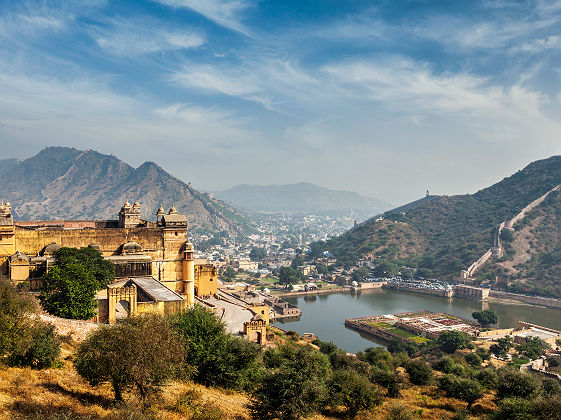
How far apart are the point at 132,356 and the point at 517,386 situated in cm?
1072

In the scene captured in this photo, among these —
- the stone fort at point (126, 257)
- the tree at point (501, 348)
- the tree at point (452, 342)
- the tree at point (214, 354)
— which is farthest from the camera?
the tree at point (452, 342)

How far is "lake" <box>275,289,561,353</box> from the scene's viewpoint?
1768 inches

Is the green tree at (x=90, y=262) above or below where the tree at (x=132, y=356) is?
above

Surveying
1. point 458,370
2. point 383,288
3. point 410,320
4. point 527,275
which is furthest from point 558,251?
point 458,370

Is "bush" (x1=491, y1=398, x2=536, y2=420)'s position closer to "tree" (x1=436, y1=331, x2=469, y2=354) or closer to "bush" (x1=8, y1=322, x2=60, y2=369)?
"bush" (x1=8, y1=322, x2=60, y2=369)

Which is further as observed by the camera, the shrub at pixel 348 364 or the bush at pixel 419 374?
the shrub at pixel 348 364

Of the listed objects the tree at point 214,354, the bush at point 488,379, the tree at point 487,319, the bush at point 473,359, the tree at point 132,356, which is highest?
the tree at point 132,356

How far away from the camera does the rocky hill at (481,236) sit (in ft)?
247

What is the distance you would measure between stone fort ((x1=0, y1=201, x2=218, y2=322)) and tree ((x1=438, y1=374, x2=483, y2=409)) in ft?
30.7

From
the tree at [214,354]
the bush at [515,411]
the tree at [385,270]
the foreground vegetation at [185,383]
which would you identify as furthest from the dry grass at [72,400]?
the tree at [385,270]

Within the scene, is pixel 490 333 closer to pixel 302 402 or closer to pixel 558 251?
pixel 302 402

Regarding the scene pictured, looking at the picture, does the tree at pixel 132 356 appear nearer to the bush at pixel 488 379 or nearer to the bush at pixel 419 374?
the bush at pixel 419 374

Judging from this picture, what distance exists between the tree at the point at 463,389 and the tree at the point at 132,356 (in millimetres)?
9181

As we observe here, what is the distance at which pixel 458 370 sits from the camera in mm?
19781
